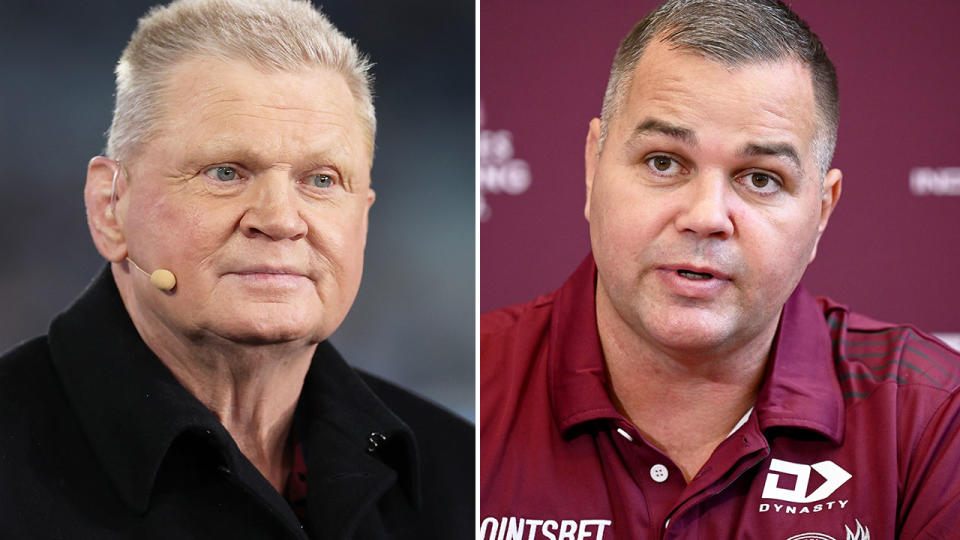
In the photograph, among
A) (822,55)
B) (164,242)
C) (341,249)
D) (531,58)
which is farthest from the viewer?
(531,58)

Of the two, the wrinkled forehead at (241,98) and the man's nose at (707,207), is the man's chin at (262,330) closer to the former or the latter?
the wrinkled forehead at (241,98)

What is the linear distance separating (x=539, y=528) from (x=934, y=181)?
1.22 metres

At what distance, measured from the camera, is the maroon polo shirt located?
171 cm

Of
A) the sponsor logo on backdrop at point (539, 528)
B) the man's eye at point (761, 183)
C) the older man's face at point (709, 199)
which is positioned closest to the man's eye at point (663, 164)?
the older man's face at point (709, 199)

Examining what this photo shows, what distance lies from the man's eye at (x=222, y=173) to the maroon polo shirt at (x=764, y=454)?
0.71m

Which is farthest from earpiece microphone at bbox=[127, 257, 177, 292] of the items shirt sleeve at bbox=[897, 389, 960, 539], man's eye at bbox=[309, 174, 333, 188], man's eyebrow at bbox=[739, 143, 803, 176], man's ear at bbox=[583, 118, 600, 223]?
shirt sleeve at bbox=[897, 389, 960, 539]

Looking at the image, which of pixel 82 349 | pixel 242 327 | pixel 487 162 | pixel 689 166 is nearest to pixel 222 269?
pixel 242 327

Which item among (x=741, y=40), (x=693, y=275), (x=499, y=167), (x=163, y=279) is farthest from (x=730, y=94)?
(x=163, y=279)

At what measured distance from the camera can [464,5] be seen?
5.35 feet

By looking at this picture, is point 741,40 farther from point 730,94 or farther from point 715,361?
point 715,361

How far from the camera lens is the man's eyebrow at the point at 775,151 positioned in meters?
1.63

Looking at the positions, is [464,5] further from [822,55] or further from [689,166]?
[822,55]

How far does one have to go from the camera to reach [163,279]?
1364mm

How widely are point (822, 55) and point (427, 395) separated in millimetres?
895
